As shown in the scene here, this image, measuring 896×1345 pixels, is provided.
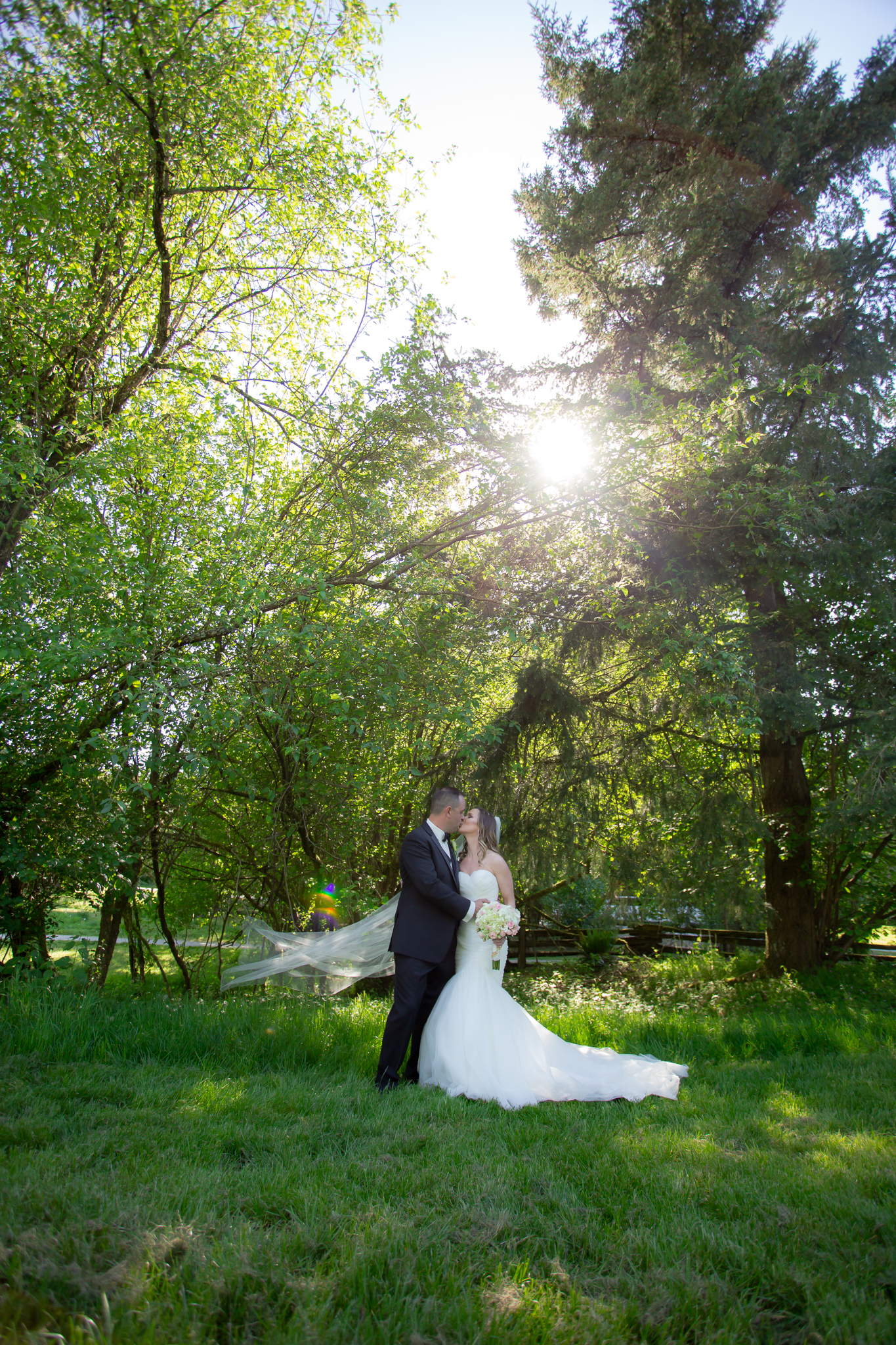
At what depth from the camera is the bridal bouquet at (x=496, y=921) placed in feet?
16.4

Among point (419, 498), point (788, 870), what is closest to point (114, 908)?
point (419, 498)

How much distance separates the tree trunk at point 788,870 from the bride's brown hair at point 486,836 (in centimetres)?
498

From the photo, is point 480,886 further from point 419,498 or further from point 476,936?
point 419,498

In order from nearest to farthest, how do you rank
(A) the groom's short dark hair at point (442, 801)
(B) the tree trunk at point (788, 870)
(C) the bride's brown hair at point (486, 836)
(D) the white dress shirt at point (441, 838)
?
(D) the white dress shirt at point (441, 838), (A) the groom's short dark hair at point (442, 801), (C) the bride's brown hair at point (486, 836), (B) the tree trunk at point (788, 870)

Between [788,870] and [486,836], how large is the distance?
5.98 m

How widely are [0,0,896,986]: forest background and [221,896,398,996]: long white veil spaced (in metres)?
1.16

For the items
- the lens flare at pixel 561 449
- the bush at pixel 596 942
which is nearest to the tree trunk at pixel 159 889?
the lens flare at pixel 561 449

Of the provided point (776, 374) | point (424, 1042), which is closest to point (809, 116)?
point (776, 374)

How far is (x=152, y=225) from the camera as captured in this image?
7078 millimetres

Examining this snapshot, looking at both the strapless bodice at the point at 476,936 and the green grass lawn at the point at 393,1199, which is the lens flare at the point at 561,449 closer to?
the strapless bodice at the point at 476,936

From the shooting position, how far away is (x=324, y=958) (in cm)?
621

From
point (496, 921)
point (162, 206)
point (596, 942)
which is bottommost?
point (596, 942)

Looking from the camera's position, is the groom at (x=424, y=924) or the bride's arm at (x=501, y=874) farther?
the bride's arm at (x=501, y=874)

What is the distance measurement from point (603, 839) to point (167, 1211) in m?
7.18
